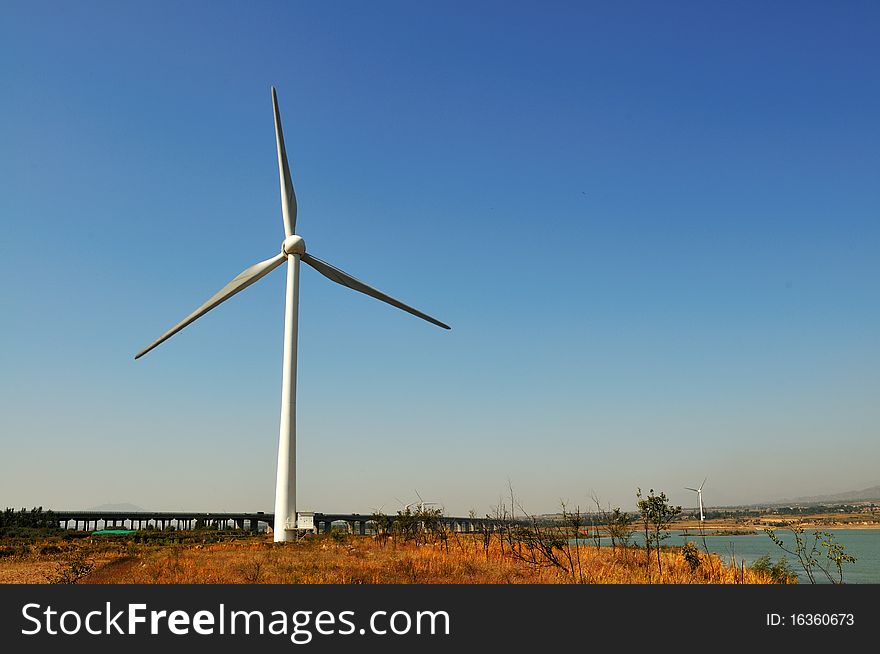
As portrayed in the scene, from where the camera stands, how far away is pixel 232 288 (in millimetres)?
47594

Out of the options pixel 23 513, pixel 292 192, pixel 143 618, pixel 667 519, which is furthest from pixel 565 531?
pixel 23 513

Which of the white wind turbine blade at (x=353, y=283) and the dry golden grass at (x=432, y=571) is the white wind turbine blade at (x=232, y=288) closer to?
the white wind turbine blade at (x=353, y=283)

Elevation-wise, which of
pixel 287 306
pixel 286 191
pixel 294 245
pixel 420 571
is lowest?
pixel 420 571

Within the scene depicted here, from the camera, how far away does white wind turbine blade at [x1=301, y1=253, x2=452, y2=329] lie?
51562 mm

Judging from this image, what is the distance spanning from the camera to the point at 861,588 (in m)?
12.7

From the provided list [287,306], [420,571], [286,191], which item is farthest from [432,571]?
[286,191]

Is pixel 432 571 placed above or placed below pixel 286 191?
below

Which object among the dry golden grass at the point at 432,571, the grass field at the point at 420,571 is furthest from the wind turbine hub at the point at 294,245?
the dry golden grass at the point at 432,571

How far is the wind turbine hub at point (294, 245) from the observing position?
50.1 metres

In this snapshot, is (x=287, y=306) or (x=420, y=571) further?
(x=287, y=306)

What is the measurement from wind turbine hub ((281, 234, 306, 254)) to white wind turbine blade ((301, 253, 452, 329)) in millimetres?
874

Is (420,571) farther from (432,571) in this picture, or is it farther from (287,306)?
(287,306)

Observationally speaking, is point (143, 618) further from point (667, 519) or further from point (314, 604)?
point (667, 519)

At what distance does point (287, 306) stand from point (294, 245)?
4.76 meters
